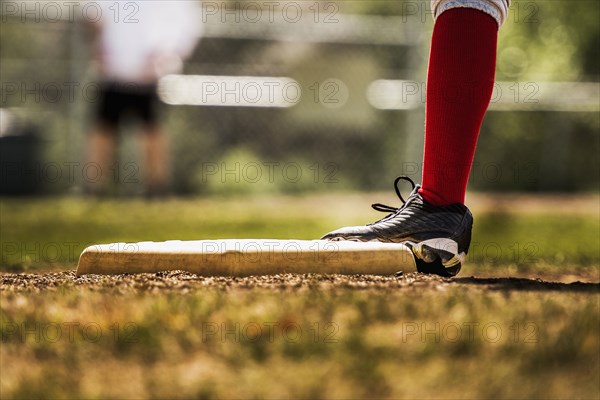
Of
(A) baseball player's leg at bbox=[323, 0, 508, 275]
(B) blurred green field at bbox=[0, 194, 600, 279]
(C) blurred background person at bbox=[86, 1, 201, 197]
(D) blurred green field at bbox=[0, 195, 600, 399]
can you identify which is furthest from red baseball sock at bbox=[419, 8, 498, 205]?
(C) blurred background person at bbox=[86, 1, 201, 197]

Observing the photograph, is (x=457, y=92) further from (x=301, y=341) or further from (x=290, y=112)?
(x=290, y=112)

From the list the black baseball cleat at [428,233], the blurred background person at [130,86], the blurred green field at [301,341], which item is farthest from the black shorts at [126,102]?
the blurred green field at [301,341]

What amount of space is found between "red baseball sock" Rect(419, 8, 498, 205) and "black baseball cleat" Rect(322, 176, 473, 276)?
0.05m

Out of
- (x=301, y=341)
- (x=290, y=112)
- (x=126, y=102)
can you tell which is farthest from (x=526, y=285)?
(x=290, y=112)

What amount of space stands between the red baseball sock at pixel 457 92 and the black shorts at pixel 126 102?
5284 mm

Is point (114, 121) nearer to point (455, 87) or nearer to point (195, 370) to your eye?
point (455, 87)

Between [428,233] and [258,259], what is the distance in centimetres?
50

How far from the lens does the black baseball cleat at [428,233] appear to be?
90.1 inches

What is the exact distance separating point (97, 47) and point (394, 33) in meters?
3.47

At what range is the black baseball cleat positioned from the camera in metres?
2.29

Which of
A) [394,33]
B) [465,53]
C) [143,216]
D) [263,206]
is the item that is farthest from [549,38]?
[465,53]

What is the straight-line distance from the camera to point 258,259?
216cm

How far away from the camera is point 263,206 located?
6.85 meters

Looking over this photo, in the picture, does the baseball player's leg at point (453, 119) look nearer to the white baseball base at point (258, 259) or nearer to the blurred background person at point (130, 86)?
the white baseball base at point (258, 259)
